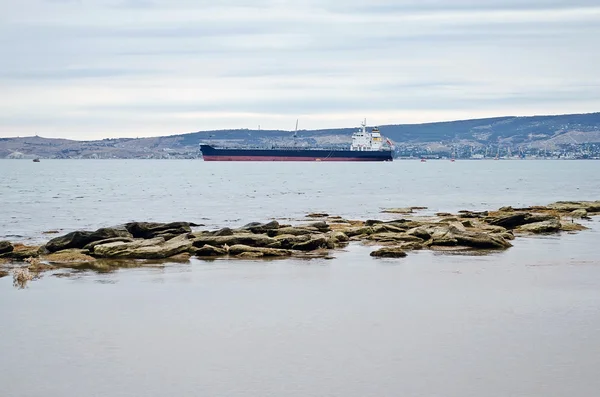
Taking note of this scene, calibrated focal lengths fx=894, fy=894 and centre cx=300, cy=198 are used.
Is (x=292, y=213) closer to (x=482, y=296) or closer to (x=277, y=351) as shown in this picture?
(x=482, y=296)

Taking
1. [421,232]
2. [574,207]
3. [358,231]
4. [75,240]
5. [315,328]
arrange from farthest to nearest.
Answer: [574,207]
[358,231]
[421,232]
[75,240]
[315,328]

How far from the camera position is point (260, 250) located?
79.6 feet

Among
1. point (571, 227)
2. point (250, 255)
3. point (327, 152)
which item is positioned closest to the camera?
point (250, 255)

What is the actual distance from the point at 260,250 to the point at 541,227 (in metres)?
11.5

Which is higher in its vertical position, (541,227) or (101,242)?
(101,242)

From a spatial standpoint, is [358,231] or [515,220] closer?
[358,231]

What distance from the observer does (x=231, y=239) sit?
25.1 m

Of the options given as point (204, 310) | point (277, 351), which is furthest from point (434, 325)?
point (204, 310)

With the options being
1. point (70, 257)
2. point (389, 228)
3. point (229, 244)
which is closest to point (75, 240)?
point (70, 257)

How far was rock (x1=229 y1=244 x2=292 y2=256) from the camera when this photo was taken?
79.0ft

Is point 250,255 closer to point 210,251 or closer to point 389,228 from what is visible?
point 210,251

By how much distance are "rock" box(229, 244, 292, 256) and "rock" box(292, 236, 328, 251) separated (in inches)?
26.2

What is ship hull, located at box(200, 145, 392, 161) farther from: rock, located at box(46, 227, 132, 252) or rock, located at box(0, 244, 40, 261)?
rock, located at box(0, 244, 40, 261)

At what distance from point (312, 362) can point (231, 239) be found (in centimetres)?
1328
